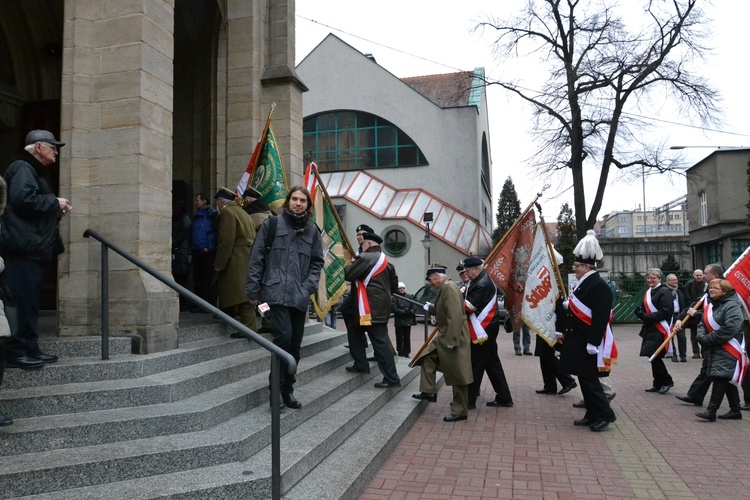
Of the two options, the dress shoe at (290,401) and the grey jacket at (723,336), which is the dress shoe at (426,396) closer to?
the dress shoe at (290,401)

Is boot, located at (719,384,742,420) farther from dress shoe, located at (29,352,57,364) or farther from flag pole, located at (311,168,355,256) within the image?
dress shoe, located at (29,352,57,364)

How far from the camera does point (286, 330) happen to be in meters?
5.04

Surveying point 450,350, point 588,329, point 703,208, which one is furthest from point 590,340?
point 703,208

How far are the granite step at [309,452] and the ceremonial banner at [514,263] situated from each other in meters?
2.08

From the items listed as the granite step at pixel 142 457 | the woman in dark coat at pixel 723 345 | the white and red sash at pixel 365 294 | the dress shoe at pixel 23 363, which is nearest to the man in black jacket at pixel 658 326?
the woman in dark coat at pixel 723 345

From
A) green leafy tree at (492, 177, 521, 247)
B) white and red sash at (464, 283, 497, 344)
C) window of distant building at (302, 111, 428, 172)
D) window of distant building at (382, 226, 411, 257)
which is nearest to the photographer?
white and red sash at (464, 283, 497, 344)

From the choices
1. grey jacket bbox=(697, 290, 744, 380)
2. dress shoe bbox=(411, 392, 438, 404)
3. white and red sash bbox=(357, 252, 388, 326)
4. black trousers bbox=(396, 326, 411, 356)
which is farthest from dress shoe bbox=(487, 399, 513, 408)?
black trousers bbox=(396, 326, 411, 356)

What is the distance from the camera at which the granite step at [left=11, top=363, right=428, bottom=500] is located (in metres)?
3.65

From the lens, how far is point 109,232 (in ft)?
18.8

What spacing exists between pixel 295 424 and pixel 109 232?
8.52 ft

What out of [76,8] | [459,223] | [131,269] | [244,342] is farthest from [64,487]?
[459,223]

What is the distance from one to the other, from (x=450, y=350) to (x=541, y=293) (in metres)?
1.87

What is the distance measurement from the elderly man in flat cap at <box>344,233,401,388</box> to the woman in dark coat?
3722 mm

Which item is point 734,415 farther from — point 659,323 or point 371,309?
point 371,309
